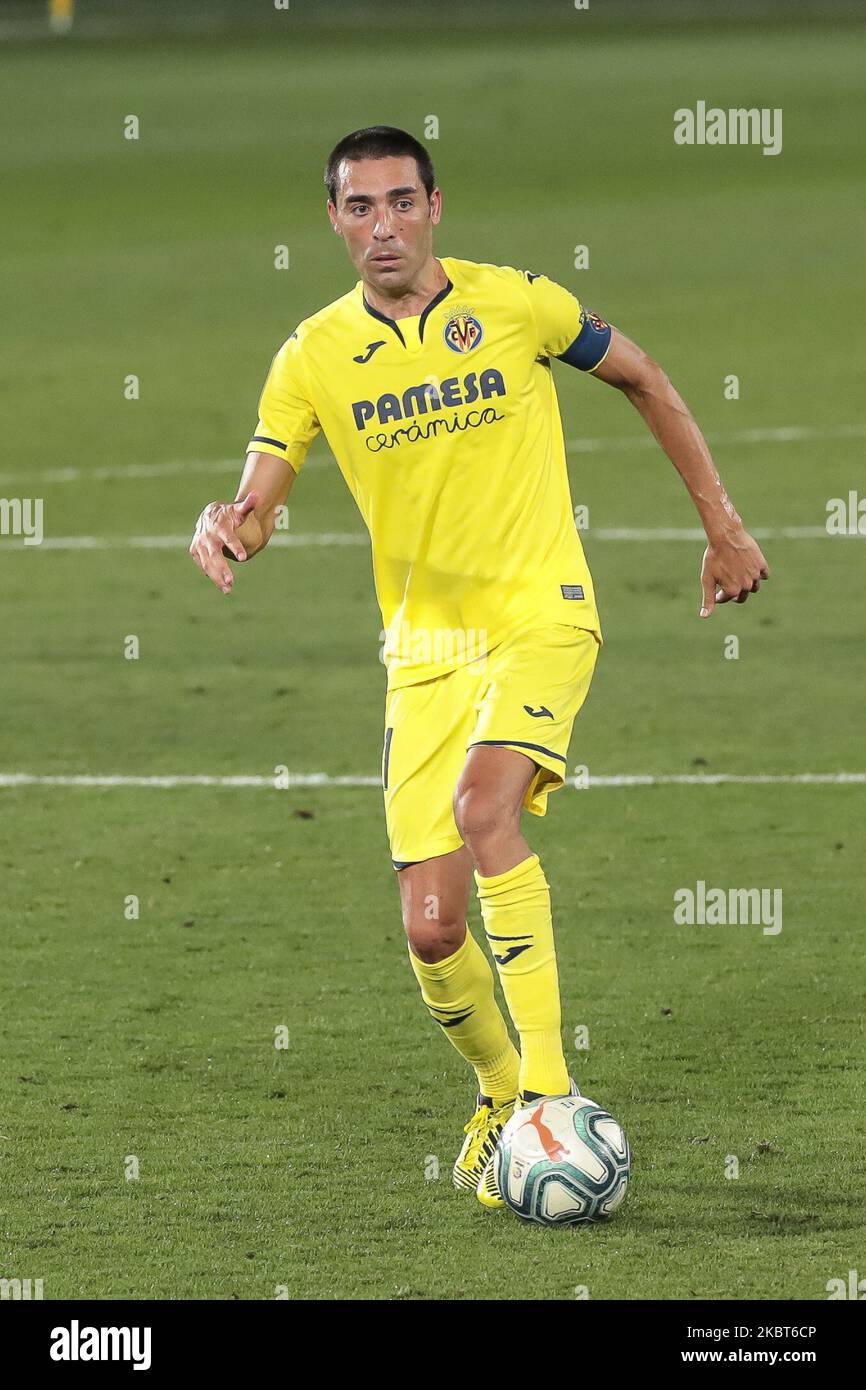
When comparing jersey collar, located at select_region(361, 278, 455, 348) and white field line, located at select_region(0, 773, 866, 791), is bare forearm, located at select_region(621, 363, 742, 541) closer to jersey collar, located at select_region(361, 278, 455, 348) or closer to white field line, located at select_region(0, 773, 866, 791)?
jersey collar, located at select_region(361, 278, 455, 348)

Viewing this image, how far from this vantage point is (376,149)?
21.0 feet

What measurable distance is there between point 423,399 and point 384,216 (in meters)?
0.50

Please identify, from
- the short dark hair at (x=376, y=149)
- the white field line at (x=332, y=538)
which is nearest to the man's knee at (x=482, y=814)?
the short dark hair at (x=376, y=149)

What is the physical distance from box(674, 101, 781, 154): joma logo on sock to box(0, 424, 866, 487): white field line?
68.3 ft

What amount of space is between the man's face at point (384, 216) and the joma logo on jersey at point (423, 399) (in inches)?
11.5

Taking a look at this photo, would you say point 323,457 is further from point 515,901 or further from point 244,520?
point 515,901

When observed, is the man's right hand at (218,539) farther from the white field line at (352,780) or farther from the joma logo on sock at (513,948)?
the white field line at (352,780)

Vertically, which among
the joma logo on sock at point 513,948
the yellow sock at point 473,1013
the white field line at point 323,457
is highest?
the white field line at point 323,457

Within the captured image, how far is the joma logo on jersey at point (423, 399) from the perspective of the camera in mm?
6453

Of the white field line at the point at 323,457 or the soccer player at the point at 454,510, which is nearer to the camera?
the soccer player at the point at 454,510

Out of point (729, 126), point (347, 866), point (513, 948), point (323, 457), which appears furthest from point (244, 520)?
point (729, 126)

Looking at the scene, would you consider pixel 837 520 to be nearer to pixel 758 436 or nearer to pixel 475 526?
pixel 758 436

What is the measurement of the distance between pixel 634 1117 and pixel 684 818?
307 centimetres

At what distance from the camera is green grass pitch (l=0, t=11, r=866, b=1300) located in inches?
241
